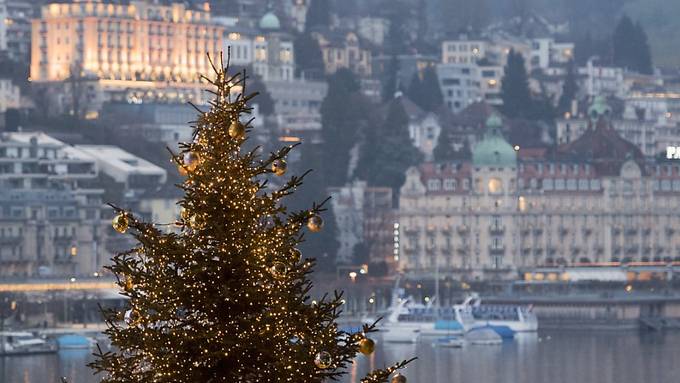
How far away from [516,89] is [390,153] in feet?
42.8

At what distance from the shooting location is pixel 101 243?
2884 inches

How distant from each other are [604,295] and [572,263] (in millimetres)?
6598

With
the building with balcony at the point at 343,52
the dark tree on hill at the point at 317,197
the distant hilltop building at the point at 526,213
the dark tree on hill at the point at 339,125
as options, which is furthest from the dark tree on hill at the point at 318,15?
the distant hilltop building at the point at 526,213

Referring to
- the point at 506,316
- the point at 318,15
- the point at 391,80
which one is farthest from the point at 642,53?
the point at 506,316

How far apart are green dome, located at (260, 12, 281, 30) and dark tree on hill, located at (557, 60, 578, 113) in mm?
9834

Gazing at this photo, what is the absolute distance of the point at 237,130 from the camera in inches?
429

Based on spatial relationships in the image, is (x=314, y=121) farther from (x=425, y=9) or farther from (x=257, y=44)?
(x=425, y=9)

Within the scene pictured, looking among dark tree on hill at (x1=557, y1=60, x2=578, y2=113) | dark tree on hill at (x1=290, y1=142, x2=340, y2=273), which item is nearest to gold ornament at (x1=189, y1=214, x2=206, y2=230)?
dark tree on hill at (x1=290, y1=142, x2=340, y2=273)

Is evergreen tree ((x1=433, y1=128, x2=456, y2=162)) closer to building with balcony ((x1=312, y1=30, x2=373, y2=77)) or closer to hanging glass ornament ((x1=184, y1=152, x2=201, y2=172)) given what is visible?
building with balcony ((x1=312, y1=30, x2=373, y2=77))

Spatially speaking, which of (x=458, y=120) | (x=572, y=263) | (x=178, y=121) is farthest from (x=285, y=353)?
(x=458, y=120)

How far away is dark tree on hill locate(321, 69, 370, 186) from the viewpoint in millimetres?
88312

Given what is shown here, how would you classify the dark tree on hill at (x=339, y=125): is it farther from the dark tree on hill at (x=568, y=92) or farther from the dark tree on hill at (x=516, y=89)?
the dark tree on hill at (x=568, y=92)

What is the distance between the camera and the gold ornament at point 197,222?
35.8 feet

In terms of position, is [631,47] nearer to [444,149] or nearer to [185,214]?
[444,149]
